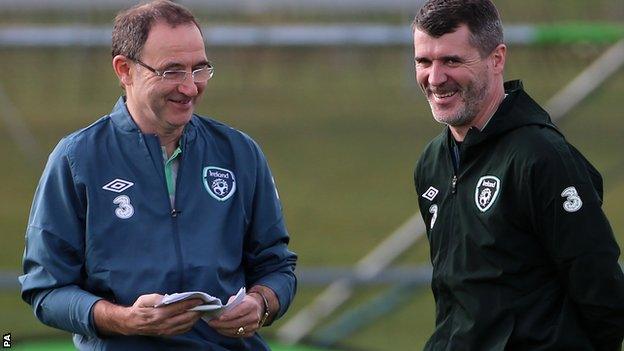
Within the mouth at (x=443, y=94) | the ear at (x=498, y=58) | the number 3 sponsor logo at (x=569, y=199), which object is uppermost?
the ear at (x=498, y=58)

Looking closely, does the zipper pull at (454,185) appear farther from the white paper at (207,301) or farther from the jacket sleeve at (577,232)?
the white paper at (207,301)

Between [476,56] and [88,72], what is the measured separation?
1355 cm


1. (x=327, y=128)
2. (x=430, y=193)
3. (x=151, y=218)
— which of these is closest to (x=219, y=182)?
(x=151, y=218)

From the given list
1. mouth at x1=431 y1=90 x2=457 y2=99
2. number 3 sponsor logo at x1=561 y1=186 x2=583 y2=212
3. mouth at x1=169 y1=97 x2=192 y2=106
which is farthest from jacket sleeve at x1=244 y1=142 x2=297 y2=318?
number 3 sponsor logo at x1=561 y1=186 x2=583 y2=212

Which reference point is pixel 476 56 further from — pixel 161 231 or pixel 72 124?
pixel 72 124

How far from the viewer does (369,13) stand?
9.75 m

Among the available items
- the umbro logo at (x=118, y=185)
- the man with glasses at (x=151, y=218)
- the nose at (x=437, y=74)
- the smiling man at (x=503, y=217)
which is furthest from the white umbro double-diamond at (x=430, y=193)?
the umbro logo at (x=118, y=185)

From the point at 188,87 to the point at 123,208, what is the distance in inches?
14.3

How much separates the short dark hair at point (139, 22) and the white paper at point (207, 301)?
2.25 ft

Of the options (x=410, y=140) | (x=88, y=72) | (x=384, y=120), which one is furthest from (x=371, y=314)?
(x=384, y=120)

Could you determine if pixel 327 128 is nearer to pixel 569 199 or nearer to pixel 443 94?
pixel 443 94

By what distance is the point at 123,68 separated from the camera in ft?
12.0

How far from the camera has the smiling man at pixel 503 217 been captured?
341 centimetres

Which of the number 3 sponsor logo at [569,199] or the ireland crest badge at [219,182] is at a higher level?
the number 3 sponsor logo at [569,199]
